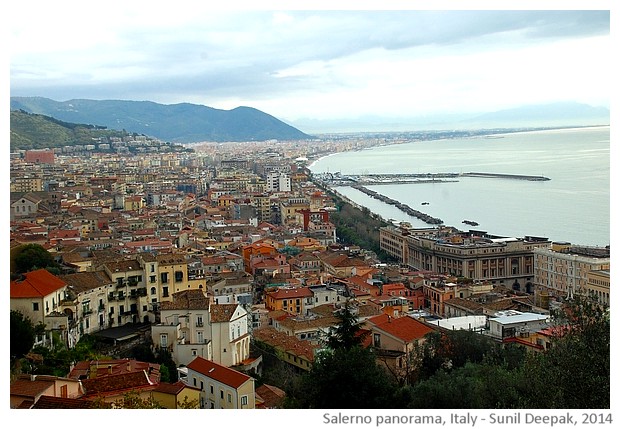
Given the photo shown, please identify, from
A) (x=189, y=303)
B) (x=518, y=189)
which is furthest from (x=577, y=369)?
(x=518, y=189)

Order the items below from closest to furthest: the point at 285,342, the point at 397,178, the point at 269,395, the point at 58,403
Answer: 1. the point at 58,403
2. the point at 269,395
3. the point at 285,342
4. the point at 397,178

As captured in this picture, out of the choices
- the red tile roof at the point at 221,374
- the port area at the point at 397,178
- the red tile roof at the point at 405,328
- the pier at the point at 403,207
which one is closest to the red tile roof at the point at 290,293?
the red tile roof at the point at 405,328

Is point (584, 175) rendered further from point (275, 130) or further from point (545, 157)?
point (275, 130)

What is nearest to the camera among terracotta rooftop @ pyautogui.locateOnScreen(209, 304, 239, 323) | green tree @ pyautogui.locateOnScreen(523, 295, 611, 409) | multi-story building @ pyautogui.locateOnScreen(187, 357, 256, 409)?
green tree @ pyautogui.locateOnScreen(523, 295, 611, 409)

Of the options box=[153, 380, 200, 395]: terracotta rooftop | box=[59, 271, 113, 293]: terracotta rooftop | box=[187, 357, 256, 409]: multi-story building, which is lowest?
box=[187, 357, 256, 409]: multi-story building

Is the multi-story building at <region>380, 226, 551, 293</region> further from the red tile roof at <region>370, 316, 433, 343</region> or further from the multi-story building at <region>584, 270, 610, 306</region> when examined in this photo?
the red tile roof at <region>370, 316, 433, 343</region>

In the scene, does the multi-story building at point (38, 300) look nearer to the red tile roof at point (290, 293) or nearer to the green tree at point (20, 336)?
the green tree at point (20, 336)

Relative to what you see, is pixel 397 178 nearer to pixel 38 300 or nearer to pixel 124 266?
pixel 124 266

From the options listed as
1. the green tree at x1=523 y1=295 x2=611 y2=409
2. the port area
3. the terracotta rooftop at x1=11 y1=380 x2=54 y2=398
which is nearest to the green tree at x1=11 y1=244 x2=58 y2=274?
the terracotta rooftop at x1=11 y1=380 x2=54 y2=398
